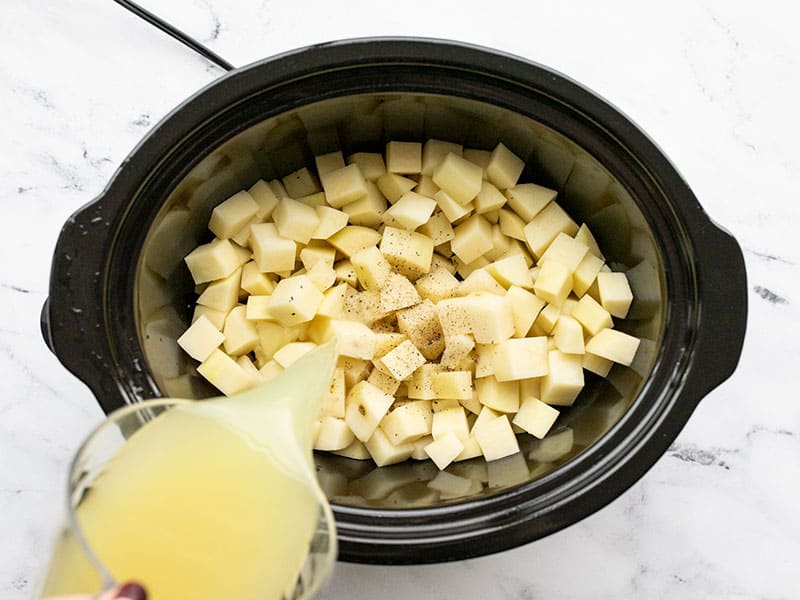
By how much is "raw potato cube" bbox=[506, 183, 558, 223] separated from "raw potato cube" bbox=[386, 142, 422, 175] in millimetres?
152

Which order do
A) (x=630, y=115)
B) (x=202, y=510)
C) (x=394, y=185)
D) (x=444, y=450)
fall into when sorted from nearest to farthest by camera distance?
(x=202, y=510), (x=444, y=450), (x=394, y=185), (x=630, y=115)

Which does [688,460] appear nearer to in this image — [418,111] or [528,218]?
[528,218]

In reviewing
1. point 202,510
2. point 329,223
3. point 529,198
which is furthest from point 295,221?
point 202,510

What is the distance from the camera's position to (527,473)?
1255 millimetres

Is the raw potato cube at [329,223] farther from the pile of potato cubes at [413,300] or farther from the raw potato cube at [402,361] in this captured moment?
the raw potato cube at [402,361]

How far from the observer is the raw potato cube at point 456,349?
1342 millimetres

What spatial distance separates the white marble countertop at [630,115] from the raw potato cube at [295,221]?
11.6 inches

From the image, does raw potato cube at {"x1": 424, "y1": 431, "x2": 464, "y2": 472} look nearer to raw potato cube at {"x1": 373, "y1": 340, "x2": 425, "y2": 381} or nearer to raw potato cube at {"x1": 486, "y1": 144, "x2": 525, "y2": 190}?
raw potato cube at {"x1": 373, "y1": 340, "x2": 425, "y2": 381}

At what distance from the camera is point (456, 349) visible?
135 centimetres

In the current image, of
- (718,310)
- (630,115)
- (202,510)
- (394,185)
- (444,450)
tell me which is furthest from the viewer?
(630,115)

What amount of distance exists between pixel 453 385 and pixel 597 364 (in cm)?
22

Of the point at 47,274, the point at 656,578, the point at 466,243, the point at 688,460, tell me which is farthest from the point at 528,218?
the point at 47,274

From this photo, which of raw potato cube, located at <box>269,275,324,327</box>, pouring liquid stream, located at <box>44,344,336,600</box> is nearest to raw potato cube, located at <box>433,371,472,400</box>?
raw potato cube, located at <box>269,275,324,327</box>

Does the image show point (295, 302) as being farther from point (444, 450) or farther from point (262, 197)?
point (444, 450)
